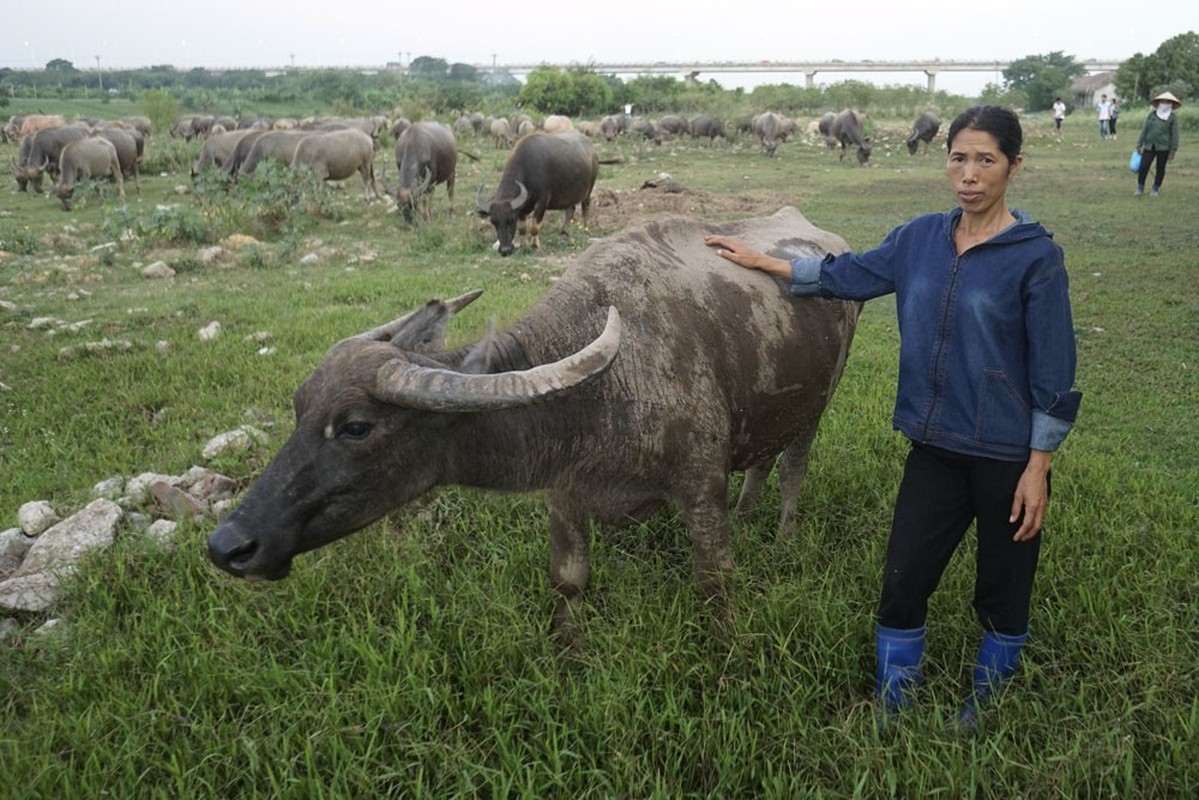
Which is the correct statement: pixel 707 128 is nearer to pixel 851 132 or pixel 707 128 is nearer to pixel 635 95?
pixel 851 132

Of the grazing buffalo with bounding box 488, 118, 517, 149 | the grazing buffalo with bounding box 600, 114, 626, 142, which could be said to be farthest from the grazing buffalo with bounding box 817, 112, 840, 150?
the grazing buffalo with bounding box 488, 118, 517, 149

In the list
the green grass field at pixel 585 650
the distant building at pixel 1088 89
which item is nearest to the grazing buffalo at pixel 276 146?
the green grass field at pixel 585 650

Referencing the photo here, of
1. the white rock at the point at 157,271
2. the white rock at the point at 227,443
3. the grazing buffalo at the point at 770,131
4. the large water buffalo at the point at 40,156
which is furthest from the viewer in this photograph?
the grazing buffalo at the point at 770,131

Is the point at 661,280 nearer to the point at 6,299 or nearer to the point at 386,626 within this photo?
the point at 386,626

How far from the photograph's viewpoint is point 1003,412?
7.41ft

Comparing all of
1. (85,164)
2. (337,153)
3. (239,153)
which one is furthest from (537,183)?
(85,164)

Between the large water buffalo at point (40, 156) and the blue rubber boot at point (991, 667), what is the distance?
2065 cm

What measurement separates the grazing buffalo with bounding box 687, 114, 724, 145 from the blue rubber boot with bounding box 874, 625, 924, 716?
111 ft

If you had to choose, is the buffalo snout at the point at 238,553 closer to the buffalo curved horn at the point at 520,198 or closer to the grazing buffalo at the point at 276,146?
the buffalo curved horn at the point at 520,198

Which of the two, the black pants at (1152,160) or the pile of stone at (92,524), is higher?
the black pants at (1152,160)

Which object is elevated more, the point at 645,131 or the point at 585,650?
the point at 645,131

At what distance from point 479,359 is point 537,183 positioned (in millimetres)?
9201

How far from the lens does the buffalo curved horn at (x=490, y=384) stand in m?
2.24

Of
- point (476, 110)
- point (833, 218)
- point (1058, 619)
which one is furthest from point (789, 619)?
point (476, 110)
